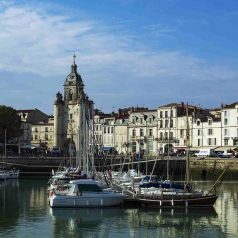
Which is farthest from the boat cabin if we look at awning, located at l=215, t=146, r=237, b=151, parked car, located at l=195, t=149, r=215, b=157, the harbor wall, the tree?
the tree

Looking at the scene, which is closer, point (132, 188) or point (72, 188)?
point (72, 188)

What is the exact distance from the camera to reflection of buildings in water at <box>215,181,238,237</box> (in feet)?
109

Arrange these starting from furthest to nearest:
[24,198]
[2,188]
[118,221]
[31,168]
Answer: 1. [31,168]
2. [2,188]
3. [24,198]
4. [118,221]

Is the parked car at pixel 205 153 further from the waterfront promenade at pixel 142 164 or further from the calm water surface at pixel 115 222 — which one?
the calm water surface at pixel 115 222

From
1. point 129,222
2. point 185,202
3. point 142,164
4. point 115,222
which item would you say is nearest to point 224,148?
point 142,164

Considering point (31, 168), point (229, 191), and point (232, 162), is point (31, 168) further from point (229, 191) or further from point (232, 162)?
point (229, 191)

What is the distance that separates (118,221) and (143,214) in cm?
297

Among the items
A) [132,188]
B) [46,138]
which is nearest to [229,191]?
[132,188]

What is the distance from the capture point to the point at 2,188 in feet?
197

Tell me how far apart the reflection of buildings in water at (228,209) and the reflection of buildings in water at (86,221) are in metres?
5.97

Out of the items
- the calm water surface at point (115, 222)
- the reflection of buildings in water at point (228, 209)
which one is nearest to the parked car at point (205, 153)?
the reflection of buildings in water at point (228, 209)

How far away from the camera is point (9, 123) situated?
4114 inches

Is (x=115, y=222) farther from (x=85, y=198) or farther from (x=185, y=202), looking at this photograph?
(x=185, y=202)

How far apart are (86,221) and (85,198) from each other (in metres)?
4.15
